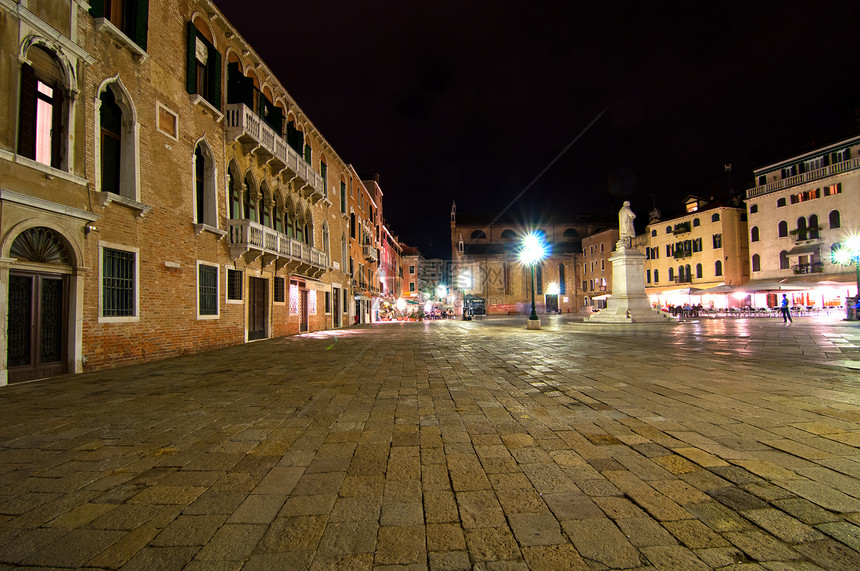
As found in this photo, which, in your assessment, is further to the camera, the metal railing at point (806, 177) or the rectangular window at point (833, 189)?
the rectangular window at point (833, 189)

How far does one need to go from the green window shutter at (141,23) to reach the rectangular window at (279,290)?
9319 millimetres

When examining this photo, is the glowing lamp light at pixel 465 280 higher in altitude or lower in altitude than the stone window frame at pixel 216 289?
higher

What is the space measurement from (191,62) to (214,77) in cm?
120

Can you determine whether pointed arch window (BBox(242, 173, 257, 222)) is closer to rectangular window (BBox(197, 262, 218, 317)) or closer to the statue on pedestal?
rectangular window (BBox(197, 262, 218, 317))

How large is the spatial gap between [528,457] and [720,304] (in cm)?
4305

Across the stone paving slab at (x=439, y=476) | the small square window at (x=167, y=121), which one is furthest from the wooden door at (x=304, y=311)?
the stone paving slab at (x=439, y=476)

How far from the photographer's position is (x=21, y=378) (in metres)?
7.32

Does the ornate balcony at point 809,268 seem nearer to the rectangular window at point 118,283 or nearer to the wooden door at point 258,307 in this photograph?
the wooden door at point 258,307

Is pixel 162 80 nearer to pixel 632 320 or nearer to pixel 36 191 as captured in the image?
pixel 36 191

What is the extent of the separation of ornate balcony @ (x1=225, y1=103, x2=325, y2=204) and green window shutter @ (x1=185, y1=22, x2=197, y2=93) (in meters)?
1.72

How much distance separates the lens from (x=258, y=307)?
1634 cm

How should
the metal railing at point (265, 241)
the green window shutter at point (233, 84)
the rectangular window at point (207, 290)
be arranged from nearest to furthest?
the rectangular window at point (207, 290), the metal railing at point (265, 241), the green window shutter at point (233, 84)

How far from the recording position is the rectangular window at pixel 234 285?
14.1m

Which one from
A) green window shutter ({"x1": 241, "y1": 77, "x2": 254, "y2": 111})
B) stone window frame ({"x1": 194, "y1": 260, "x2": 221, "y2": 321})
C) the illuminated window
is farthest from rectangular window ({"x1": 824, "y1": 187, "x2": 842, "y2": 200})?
stone window frame ({"x1": 194, "y1": 260, "x2": 221, "y2": 321})
